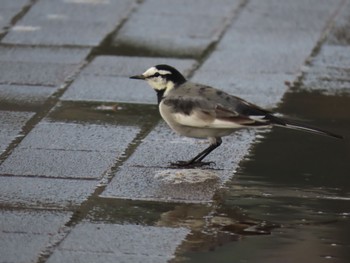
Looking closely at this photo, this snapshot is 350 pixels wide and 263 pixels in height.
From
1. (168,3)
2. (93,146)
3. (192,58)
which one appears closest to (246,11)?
(168,3)

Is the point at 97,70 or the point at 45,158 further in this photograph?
the point at 97,70

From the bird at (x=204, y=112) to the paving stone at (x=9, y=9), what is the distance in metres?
3.73

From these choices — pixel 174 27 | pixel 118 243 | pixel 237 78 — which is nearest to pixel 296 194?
pixel 118 243

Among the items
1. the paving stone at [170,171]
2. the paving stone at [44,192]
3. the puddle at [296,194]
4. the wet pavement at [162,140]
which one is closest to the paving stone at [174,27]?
the wet pavement at [162,140]

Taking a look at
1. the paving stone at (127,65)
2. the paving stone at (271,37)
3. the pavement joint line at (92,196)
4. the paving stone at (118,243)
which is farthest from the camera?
the paving stone at (271,37)

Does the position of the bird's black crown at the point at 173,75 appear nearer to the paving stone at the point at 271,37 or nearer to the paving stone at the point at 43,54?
the paving stone at the point at 271,37

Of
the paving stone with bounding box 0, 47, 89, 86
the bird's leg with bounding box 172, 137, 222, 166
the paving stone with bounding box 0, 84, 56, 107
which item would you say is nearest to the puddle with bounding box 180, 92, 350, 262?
the bird's leg with bounding box 172, 137, 222, 166

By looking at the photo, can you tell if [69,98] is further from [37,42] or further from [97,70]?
[37,42]

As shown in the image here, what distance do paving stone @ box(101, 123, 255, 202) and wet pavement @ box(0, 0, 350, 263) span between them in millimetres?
15

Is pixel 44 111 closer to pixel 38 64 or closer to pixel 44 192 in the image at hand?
pixel 38 64

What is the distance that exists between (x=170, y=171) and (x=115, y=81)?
2.17m

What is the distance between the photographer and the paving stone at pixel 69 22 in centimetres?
1055

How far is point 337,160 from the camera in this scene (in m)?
7.75

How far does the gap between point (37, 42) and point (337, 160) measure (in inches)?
149
